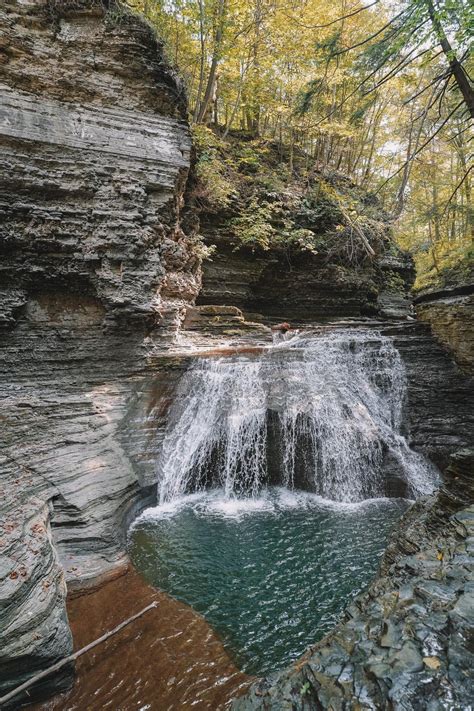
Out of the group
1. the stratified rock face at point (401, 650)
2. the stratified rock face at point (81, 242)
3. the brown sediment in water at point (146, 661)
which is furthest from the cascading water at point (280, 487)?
the stratified rock face at point (401, 650)

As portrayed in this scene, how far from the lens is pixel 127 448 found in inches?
315

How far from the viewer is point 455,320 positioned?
10016mm

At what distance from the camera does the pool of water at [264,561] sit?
15.1ft

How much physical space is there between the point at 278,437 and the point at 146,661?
5.42m

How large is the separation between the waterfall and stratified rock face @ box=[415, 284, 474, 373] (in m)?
2.75

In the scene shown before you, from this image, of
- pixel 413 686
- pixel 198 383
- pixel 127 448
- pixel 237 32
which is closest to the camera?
pixel 413 686

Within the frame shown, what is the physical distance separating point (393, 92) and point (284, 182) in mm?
7964

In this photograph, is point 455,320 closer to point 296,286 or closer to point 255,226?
point 296,286

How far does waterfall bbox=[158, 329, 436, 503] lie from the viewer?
856 centimetres

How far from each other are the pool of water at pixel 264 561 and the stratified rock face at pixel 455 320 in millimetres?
4599

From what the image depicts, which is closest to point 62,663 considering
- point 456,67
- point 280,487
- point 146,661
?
point 146,661

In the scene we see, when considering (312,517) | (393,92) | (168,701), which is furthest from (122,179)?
(393,92)

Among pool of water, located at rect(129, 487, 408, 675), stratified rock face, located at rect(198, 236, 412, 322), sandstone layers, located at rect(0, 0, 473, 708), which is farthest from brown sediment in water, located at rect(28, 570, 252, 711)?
stratified rock face, located at rect(198, 236, 412, 322)

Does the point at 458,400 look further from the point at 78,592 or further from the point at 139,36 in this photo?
the point at 139,36
